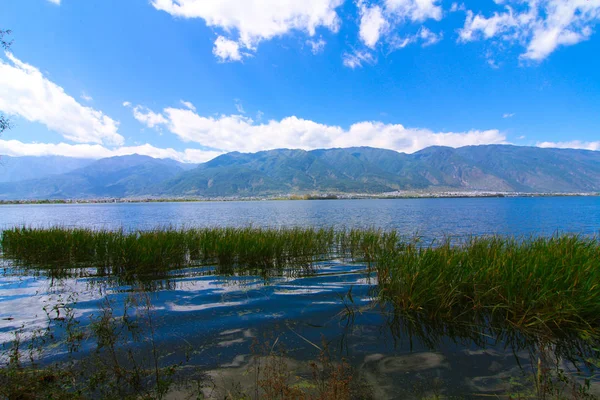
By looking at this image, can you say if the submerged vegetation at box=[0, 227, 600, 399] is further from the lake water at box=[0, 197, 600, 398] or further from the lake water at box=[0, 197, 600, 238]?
the lake water at box=[0, 197, 600, 238]

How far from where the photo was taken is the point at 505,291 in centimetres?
741

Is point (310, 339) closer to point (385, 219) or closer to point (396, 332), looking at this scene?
point (396, 332)

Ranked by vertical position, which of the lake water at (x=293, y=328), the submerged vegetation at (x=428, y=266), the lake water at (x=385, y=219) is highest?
the submerged vegetation at (x=428, y=266)

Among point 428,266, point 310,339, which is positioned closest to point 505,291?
point 428,266

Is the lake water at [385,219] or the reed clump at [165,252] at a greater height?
the reed clump at [165,252]

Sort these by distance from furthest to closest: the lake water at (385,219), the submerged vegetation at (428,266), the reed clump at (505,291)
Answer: the lake water at (385,219) < the submerged vegetation at (428,266) < the reed clump at (505,291)

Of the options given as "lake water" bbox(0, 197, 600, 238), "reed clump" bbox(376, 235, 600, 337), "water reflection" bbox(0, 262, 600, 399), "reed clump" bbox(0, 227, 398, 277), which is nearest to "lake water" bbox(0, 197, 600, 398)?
"water reflection" bbox(0, 262, 600, 399)

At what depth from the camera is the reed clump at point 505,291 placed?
6.49m

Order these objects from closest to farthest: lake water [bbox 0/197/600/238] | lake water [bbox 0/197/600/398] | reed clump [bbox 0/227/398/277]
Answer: lake water [bbox 0/197/600/398], reed clump [bbox 0/227/398/277], lake water [bbox 0/197/600/238]

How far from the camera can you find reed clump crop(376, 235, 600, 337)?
6488 mm

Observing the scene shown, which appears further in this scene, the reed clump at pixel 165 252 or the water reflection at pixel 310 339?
the reed clump at pixel 165 252

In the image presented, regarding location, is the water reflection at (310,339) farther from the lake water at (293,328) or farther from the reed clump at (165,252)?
the reed clump at (165,252)

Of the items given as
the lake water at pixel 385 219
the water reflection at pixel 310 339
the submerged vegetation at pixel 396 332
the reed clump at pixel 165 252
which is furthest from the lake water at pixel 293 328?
the lake water at pixel 385 219

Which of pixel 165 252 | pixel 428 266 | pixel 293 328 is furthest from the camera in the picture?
pixel 165 252
